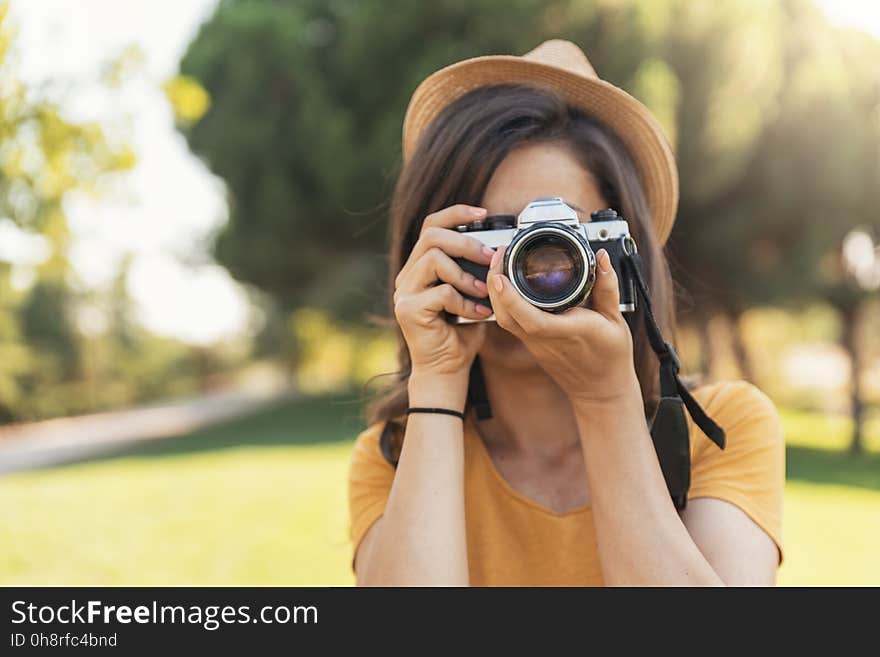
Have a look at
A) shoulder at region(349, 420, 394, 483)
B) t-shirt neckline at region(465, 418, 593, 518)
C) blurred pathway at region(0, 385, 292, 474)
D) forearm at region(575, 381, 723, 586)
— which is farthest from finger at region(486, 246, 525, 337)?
blurred pathway at region(0, 385, 292, 474)

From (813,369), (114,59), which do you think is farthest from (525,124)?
(813,369)

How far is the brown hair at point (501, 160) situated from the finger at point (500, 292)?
0.76 ft

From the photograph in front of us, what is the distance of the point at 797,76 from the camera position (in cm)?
1455

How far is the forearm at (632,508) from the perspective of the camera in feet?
4.56

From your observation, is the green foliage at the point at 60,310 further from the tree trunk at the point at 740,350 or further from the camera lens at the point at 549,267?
the tree trunk at the point at 740,350

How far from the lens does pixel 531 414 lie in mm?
1832

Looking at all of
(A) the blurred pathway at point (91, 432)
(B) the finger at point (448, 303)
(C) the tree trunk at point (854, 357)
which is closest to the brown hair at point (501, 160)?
(B) the finger at point (448, 303)

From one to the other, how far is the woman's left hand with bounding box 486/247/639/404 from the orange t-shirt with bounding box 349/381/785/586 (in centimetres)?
26

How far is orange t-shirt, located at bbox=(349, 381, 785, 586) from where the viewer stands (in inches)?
62.6

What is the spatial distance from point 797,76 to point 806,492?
8.27 m

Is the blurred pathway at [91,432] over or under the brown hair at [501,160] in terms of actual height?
over

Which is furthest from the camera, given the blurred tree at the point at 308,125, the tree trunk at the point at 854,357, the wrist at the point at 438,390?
the tree trunk at the point at 854,357

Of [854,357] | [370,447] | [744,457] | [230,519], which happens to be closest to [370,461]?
[370,447]

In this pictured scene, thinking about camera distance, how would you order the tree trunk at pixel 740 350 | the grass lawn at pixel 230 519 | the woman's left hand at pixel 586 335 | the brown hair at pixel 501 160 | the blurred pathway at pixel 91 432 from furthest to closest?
the tree trunk at pixel 740 350, the blurred pathway at pixel 91 432, the grass lawn at pixel 230 519, the brown hair at pixel 501 160, the woman's left hand at pixel 586 335
